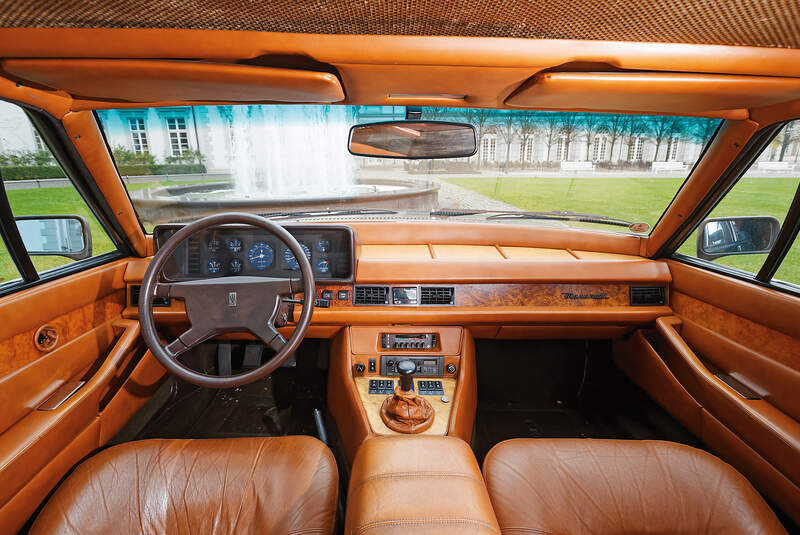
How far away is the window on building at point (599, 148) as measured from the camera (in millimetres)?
2737

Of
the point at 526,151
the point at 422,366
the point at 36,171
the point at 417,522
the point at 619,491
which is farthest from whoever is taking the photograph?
the point at 526,151

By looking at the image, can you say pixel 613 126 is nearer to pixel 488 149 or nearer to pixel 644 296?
pixel 488 149

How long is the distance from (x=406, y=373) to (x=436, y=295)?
26.5 inches

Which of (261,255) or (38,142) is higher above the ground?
(38,142)

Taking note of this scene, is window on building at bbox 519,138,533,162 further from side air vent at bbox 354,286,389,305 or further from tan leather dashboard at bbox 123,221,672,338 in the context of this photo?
side air vent at bbox 354,286,389,305

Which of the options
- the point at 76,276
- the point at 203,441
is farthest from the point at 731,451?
the point at 76,276

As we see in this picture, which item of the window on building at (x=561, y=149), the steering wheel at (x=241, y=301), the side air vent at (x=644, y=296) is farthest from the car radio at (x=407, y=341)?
the window on building at (x=561, y=149)

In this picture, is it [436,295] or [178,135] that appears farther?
[178,135]

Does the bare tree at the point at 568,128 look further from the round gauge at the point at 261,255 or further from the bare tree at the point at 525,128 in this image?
the round gauge at the point at 261,255

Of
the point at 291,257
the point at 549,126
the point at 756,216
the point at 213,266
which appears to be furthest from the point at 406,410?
the point at 756,216

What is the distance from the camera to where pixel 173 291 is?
1916 mm

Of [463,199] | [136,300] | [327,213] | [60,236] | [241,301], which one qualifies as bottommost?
[136,300]

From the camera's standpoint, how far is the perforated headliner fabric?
3.10 feet

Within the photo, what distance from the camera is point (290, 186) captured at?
3.10m
